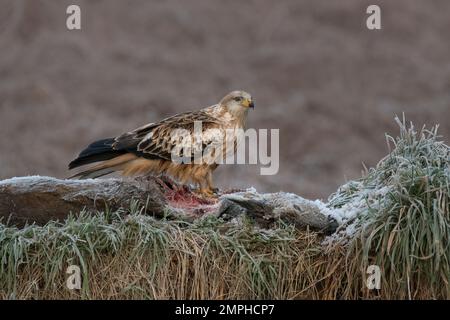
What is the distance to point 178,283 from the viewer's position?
6.02 m

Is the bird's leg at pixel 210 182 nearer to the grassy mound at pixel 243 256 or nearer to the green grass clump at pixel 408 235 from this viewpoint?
the grassy mound at pixel 243 256

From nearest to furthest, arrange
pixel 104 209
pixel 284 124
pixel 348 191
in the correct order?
1. pixel 104 209
2. pixel 348 191
3. pixel 284 124

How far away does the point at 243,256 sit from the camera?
6055 millimetres

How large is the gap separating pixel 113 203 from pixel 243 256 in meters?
1.00

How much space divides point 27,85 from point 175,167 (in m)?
14.3

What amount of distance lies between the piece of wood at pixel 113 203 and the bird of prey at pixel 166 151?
82 centimetres

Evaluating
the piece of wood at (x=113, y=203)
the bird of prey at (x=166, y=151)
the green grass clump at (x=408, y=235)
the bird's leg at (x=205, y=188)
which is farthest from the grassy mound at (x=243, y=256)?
the bird of prey at (x=166, y=151)

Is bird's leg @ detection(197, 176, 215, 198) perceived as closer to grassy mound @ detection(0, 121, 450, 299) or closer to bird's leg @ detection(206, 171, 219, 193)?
bird's leg @ detection(206, 171, 219, 193)

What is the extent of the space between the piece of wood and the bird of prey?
819 millimetres

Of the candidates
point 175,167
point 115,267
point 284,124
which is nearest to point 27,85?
point 284,124

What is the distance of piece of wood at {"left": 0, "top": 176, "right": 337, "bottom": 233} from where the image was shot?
6367 millimetres
